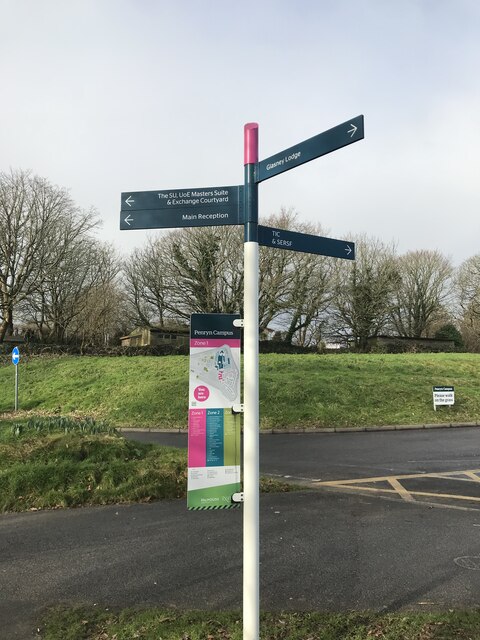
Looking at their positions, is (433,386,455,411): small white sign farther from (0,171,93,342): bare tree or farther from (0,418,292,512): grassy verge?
(0,171,93,342): bare tree

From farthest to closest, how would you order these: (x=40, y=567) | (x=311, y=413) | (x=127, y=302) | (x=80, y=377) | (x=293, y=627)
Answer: (x=127, y=302) → (x=80, y=377) → (x=311, y=413) → (x=40, y=567) → (x=293, y=627)

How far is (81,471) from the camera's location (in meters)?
6.79

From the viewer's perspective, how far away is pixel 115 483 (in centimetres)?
671

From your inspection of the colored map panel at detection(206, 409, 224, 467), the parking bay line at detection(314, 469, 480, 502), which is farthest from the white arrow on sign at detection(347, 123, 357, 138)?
the parking bay line at detection(314, 469, 480, 502)

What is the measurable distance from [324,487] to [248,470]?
15.7 ft

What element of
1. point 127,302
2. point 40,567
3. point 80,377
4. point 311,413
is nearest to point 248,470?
point 40,567

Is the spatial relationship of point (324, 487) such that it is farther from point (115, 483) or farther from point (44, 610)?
point (44, 610)

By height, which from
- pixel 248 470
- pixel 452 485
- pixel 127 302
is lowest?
pixel 452 485

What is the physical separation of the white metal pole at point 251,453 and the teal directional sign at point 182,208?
13.4 inches

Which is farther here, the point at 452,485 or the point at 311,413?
the point at 311,413

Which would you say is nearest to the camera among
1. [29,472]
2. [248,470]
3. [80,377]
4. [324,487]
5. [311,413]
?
[248,470]

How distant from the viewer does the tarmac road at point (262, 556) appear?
3.74 meters

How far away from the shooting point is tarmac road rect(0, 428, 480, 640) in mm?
3736

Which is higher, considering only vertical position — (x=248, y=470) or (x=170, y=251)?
(x=170, y=251)
